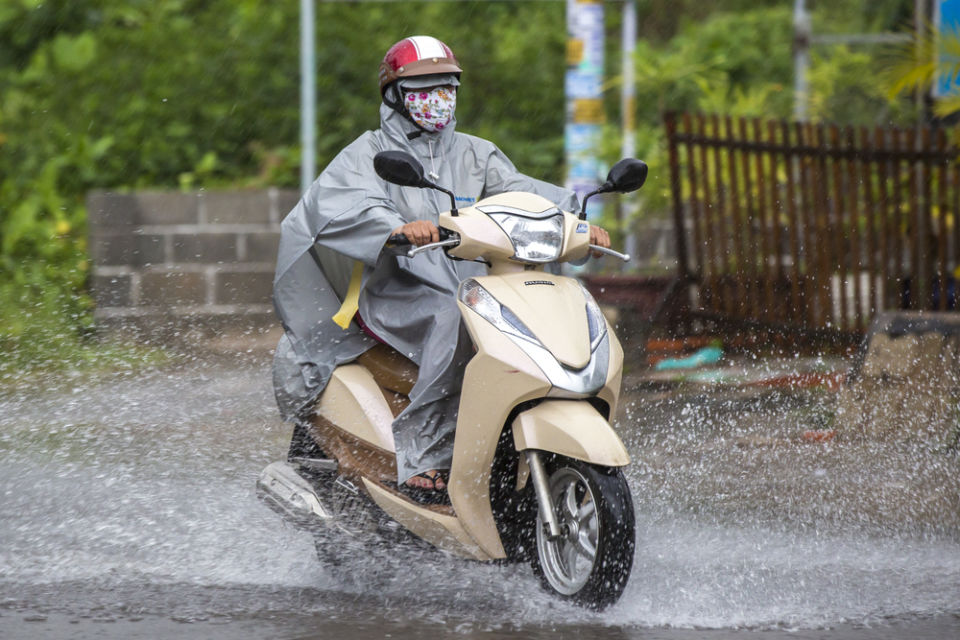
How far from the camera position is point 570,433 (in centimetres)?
416

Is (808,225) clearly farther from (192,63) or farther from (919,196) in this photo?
(192,63)

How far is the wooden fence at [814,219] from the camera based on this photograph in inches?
340

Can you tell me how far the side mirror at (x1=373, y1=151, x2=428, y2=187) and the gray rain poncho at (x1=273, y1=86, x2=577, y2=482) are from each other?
24 centimetres

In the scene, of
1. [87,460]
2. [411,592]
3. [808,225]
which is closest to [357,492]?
[411,592]

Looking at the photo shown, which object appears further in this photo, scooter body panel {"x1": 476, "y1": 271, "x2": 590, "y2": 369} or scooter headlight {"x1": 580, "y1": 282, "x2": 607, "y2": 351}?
scooter headlight {"x1": 580, "y1": 282, "x2": 607, "y2": 351}

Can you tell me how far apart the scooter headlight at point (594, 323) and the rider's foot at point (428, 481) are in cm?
65

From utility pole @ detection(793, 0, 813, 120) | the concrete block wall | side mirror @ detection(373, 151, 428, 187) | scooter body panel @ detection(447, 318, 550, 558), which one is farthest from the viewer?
utility pole @ detection(793, 0, 813, 120)

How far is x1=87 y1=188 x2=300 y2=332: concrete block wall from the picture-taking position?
973 cm

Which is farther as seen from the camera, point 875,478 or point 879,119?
point 879,119

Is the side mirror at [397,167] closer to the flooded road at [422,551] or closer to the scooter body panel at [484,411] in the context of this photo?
the scooter body panel at [484,411]

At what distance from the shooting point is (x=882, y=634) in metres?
4.16

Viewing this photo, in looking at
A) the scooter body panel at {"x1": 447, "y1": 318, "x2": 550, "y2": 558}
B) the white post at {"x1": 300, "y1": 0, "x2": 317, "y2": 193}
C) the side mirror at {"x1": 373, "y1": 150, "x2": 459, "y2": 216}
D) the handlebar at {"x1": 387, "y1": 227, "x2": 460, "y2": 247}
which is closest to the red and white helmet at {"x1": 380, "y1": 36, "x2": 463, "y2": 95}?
the side mirror at {"x1": 373, "y1": 150, "x2": 459, "y2": 216}

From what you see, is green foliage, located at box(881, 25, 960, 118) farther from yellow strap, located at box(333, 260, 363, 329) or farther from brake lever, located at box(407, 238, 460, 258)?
brake lever, located at box(407, 238, 460, 258)

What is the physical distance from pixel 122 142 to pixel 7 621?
7.27 metres
